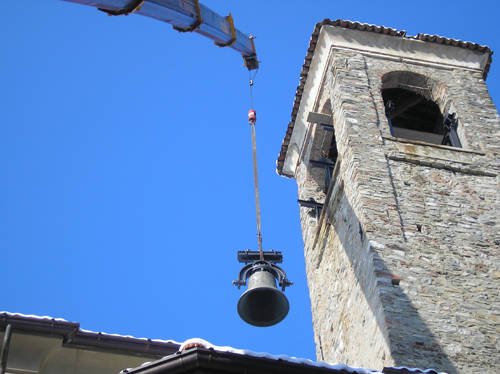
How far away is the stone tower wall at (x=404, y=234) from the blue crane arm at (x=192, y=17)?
149 centimetres

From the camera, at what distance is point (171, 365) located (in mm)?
5875

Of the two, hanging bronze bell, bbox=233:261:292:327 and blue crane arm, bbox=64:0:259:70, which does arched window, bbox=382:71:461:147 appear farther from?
hanging bronze bell, bbox=233:261:292:327

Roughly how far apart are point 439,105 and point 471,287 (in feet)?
15.7

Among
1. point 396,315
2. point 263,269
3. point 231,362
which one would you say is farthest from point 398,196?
A: point 231,362

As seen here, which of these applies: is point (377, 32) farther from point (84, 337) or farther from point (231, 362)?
point (231, 362)

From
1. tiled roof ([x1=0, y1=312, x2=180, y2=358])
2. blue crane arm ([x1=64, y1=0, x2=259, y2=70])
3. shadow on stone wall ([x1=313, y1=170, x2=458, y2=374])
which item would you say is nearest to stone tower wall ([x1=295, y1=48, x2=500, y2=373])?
shadow on stone wall ([x1=313, y1=170, x2=458, y2=374])

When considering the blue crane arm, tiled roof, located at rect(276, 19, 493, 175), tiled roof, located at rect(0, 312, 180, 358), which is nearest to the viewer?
tiled roof, located at rect(0, 312, 180, 358)

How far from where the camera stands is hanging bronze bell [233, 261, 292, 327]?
25.9 ft

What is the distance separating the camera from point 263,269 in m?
7.99

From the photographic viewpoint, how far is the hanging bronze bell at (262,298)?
25.9 ft

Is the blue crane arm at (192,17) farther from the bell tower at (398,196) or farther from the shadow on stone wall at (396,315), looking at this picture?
the shadow on stone wall at (396,315)

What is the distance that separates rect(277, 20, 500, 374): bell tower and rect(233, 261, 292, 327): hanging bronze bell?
161 centimetres

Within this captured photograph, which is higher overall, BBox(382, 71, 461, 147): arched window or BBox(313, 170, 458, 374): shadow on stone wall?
BBox(382, 71, 461, 147): arched window

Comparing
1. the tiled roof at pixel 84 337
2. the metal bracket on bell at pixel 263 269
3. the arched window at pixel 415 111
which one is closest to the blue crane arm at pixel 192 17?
the arched window at pixel 415 111
